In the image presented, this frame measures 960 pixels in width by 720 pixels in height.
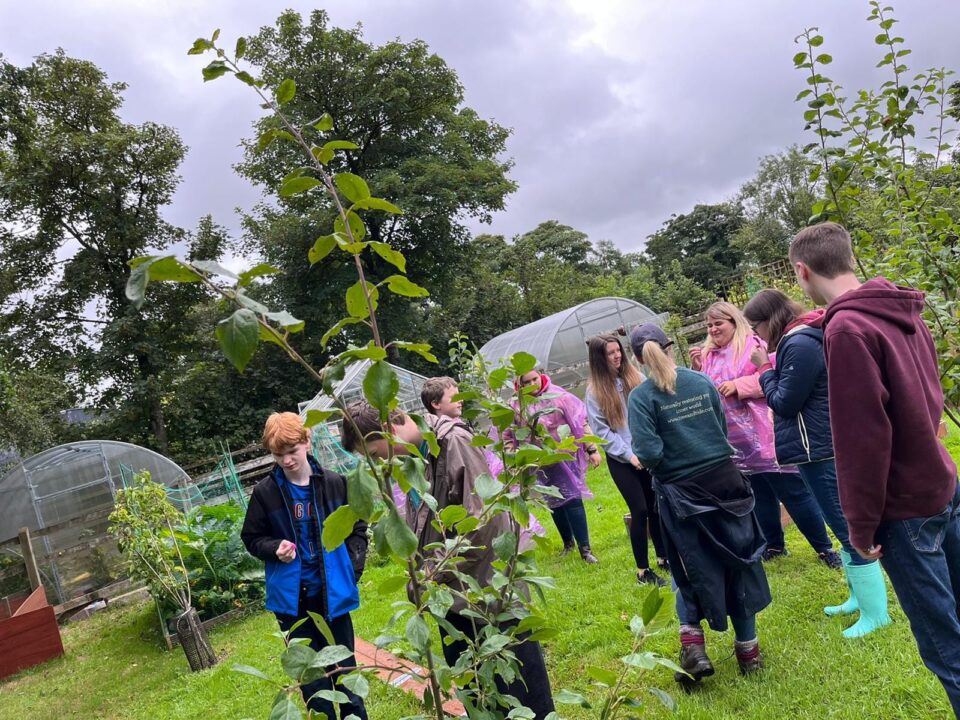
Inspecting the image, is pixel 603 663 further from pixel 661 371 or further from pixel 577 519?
pixel 577 519

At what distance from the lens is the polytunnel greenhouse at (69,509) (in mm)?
9969

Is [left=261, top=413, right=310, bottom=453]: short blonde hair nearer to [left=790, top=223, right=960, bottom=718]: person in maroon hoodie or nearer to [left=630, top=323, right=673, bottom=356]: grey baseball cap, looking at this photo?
[left=630, top=323, right=673, bottom=356]: grey baseball cap

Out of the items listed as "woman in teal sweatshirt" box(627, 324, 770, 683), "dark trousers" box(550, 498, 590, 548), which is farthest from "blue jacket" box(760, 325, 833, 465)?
"dark trousers" box(550, 498, 590, 548)

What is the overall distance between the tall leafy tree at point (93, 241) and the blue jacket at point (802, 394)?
20040 mm

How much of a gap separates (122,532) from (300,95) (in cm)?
1920

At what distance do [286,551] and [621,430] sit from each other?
2617 millimetres

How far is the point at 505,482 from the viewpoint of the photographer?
1.36 meters

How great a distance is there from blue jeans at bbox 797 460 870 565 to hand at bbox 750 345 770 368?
3.46 ft

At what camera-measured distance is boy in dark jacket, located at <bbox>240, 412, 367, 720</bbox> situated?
10.1 feet

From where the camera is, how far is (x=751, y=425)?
14.4ft

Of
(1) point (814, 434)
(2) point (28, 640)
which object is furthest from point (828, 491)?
(2) point (28, 640)

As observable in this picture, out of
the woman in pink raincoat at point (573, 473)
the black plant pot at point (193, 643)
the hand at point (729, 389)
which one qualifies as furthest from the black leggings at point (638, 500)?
the black plant pot at point (193, 643)

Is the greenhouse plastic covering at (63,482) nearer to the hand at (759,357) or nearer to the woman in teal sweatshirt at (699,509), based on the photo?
the hand at (759,357)

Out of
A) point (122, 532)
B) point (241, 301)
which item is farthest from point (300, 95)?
point (241, 301)
